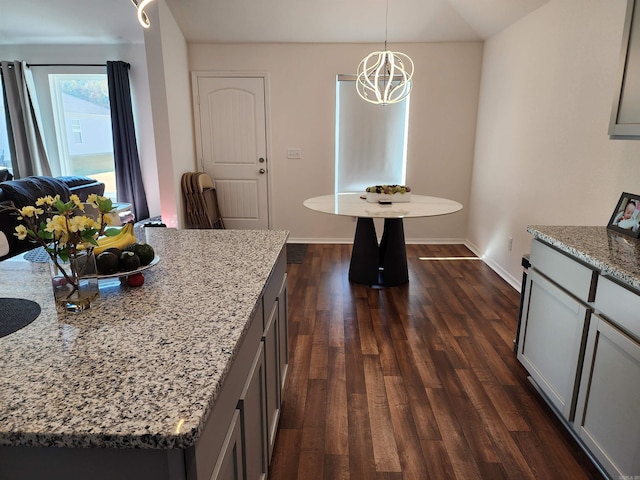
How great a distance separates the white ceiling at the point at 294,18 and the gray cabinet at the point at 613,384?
3.06 m

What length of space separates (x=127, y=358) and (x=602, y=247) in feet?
6.13

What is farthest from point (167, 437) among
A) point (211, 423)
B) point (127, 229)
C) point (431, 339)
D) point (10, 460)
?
point (431, 339)

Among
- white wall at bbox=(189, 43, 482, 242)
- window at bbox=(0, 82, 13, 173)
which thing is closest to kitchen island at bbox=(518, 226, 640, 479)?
white wall at bbox=(189, 43, 482, 242)

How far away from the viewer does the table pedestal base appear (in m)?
3.76

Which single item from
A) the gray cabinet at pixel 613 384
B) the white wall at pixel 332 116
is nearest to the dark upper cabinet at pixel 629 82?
the gray cabinet at pixel 613 384

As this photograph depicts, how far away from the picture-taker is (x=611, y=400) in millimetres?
1564

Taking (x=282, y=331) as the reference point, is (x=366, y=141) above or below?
above

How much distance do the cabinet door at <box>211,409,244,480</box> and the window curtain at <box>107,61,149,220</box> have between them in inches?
216

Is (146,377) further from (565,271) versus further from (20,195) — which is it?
(20,195)

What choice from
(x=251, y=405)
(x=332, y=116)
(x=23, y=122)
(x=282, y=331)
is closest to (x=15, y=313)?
(x=251, y=405)

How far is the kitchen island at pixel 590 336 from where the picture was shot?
1.48 metres

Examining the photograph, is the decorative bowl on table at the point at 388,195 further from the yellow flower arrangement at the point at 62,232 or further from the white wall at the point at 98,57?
the white wall at the point at 98,57

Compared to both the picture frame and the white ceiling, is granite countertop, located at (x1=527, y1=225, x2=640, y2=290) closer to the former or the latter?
the picture frame

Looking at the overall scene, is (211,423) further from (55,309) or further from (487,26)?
(487,26)
